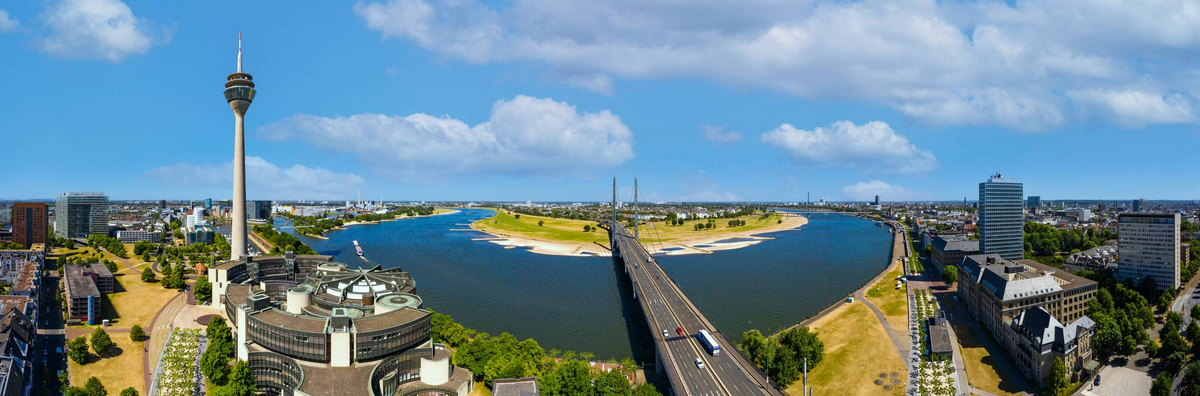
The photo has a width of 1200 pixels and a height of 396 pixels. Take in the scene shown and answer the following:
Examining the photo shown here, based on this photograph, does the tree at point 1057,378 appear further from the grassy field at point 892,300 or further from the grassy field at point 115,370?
the grassy field at point 115,370

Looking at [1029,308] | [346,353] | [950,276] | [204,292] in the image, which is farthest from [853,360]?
[204,292]

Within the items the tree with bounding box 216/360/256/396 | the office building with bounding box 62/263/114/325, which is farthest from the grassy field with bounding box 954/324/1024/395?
the office building with bounding box 62/263/114/325

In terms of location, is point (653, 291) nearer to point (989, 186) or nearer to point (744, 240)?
point (989, 186)

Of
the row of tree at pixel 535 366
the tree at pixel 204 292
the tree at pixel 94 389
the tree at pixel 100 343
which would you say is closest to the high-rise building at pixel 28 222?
the tree at pixel 204 292

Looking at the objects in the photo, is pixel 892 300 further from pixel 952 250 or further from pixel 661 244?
pixel 661 244

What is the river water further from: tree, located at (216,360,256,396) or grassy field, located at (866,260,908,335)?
tree, located at (216,360,256,396)
